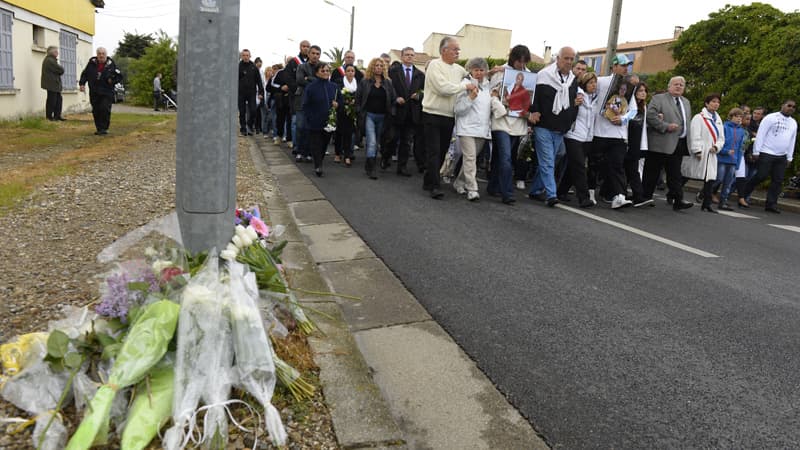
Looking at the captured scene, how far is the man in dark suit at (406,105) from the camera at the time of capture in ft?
36.4

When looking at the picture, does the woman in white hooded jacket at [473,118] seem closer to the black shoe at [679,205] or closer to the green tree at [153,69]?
the black shoe at [679,205]

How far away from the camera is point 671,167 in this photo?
31.9 feet

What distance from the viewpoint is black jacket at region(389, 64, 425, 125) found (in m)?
11.1

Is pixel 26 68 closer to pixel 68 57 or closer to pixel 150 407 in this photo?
pixel 68 57

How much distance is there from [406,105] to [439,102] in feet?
8.12

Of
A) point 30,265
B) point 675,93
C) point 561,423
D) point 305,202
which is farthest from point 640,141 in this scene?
point 30,265

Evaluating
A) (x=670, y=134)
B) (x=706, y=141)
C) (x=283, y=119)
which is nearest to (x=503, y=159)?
(x=670, y=134)

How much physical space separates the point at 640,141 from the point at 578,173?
52.3 inches

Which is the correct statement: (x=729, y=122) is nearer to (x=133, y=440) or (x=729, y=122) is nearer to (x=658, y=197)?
(x=658, y=197)

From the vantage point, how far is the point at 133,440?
7.04ft

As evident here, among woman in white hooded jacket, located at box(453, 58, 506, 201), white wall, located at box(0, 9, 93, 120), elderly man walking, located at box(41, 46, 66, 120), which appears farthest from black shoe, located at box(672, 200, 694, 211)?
white wall, located at box(0, 9, 93, 120)

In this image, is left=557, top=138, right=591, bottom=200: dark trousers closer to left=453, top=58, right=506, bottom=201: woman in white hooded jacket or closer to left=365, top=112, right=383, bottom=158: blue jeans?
left=453, top=58, right=506, bottom=201: woman in white hooded jacket

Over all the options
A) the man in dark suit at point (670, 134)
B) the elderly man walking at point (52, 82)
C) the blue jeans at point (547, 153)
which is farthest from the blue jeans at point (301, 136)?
the elderly man walking at point (52, 82)

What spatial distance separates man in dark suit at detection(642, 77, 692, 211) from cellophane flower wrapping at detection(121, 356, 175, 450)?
8378mm
